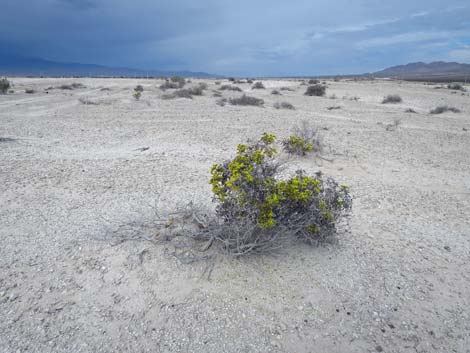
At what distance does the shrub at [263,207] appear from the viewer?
10.5 feet

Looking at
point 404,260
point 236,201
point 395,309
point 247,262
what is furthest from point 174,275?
point 404,260

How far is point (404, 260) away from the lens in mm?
3516

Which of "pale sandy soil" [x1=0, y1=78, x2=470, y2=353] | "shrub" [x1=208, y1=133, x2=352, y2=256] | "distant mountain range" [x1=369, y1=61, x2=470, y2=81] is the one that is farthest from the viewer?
"distant mountain range" [x1=369, y1=61, x2=470, y2=81]

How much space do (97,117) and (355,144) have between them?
8.87m

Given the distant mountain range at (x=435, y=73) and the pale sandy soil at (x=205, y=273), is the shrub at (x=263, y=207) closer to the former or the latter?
the pale sandy soil at (x=205, y=273)

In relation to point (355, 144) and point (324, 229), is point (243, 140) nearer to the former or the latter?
point (355, 144)

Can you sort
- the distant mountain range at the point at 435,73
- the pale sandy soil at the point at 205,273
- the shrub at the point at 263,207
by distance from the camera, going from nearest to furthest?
the pale sandy soil at the point at 205,273, the shrub at the point at 263,207, the distant mountain range at the point at 435,73

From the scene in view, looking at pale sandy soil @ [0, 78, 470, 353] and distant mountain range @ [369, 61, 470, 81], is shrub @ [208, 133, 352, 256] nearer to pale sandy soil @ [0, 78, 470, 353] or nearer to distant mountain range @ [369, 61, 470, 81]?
pale sandy soil @ [0, 78, 470, 353]

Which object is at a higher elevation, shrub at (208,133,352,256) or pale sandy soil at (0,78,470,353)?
shrub at (208,133,352,256)

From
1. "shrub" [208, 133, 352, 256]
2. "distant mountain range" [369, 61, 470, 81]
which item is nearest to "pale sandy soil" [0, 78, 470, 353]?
"shrub" [208, 133, 352, 256]

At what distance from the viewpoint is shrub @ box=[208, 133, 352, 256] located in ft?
10.5

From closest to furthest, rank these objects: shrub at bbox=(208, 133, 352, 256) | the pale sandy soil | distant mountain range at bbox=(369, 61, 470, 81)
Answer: the pale sandy soil < shrub at bbox=(208, 133, 352, 256) < distant mountain range at bbox=(369, 61, 470, 81)

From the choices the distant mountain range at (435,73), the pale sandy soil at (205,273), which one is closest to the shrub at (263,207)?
the pale sandy soil at (205,273)

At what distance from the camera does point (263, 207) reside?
3229 millimetres
